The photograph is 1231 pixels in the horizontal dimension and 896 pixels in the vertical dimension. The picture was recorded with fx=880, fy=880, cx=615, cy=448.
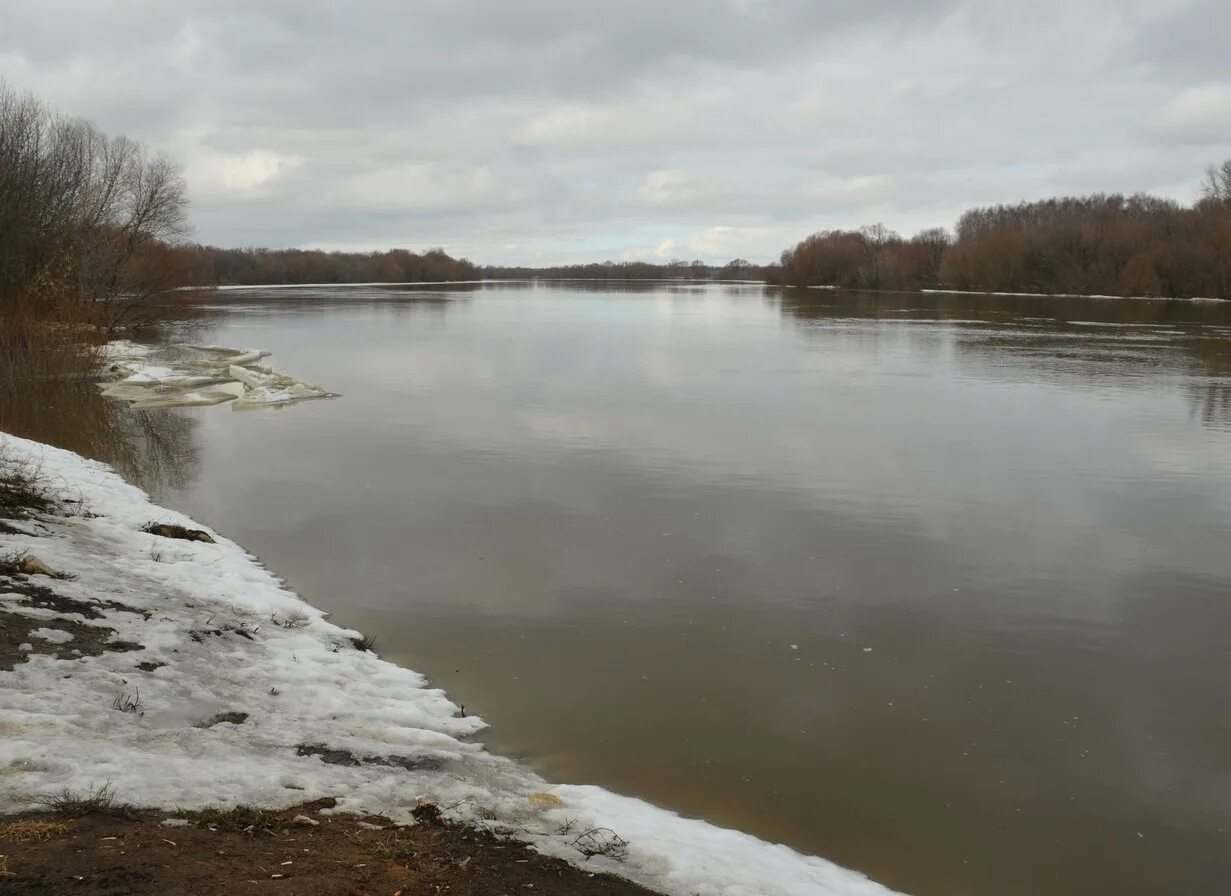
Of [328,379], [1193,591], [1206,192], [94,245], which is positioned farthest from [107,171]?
[1206,192]

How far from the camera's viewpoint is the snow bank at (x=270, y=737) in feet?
15.0

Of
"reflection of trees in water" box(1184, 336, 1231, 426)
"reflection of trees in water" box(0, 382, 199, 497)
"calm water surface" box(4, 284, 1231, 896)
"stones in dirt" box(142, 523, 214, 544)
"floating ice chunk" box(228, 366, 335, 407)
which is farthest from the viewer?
"floating ice chunk" box(228, 366, 335, 407)

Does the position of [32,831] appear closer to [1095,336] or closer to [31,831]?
[31,831]

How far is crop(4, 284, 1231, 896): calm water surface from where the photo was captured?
5859 mm

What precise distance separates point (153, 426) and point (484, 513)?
424 inches

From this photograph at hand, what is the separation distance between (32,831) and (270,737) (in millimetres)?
1840

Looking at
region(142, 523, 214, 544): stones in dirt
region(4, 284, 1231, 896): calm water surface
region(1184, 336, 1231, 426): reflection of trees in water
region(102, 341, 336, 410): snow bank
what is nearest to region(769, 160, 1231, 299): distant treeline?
region(1184, 336, 1231, 426): reflection of trees in water

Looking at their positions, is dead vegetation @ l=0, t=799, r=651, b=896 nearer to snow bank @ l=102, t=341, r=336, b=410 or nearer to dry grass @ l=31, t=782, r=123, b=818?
dry grass @ l=31, t=782, r=123, b=818

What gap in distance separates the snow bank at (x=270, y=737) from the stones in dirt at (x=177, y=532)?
1655 millimetres

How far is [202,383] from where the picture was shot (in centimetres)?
2491

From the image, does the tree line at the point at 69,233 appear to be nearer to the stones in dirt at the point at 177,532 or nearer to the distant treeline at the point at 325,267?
the stones in dirt at the point at 177,532

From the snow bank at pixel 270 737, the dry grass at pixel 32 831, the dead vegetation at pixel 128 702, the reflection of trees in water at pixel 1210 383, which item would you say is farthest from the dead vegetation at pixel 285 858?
the reflection of trees in water at pixel 1210 383

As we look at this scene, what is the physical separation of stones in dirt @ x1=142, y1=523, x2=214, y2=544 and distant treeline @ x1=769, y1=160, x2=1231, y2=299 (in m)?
87.5

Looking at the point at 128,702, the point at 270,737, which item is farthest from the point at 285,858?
the point at 128,702
